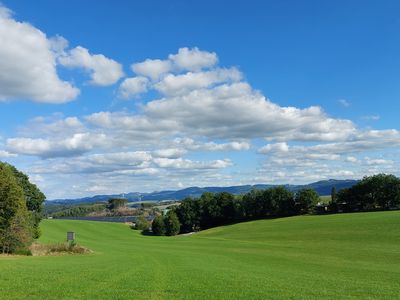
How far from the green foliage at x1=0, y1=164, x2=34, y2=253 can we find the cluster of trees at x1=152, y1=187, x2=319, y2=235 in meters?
86.4

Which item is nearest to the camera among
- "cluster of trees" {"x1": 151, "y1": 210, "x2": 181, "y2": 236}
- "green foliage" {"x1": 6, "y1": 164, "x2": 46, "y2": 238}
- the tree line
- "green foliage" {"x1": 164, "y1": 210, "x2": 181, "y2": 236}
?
"green foliage" {"x1": 6, "y1": 164, "x2": 46, "y2": 238}

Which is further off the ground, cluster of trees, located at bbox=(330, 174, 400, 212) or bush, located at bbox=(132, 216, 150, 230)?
cluster of trees, located at bbox=(330, 174, 400, 212)

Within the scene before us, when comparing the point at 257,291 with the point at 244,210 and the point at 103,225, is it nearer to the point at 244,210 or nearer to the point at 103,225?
the point at 244,210

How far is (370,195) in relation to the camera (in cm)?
12694

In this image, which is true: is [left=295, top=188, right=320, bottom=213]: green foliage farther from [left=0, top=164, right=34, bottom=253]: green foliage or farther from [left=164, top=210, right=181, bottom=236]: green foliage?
[left=0, top=164, right=34, bottom=253]: green foliage


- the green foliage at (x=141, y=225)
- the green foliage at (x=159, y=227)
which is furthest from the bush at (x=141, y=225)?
the green foliage at (x=159, y=227)

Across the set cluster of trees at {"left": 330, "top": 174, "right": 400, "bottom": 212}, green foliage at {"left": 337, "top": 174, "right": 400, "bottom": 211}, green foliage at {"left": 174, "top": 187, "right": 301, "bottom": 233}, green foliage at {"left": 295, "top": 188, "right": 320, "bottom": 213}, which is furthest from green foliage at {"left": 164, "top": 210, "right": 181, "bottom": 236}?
green foliage at {"left": 337, "top": 174, "right": 400, "bottom": 211}

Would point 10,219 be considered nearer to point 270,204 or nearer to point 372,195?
point 270,204

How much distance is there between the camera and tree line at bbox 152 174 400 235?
125438mm

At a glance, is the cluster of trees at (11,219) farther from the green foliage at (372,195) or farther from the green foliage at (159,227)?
the green foliage at (372,195)

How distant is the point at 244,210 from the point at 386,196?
43.6 m

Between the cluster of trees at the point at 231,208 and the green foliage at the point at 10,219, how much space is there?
8639 centimetres

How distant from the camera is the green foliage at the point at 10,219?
5388cm

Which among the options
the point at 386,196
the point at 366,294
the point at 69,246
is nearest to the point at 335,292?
the point at 366,294
